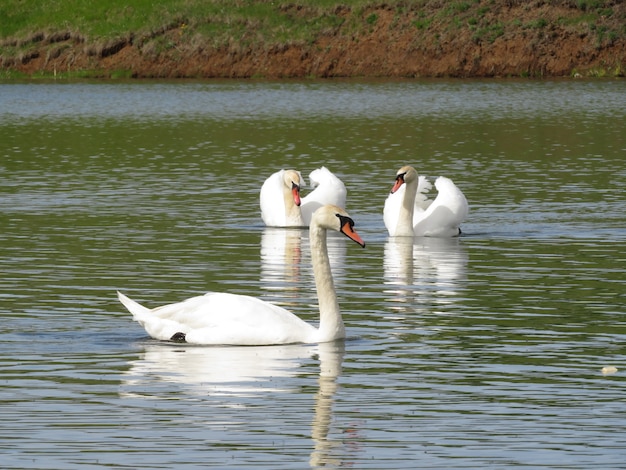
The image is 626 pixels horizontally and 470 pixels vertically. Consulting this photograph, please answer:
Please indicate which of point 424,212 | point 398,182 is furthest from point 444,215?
point 398,182

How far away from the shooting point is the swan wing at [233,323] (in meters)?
12.4

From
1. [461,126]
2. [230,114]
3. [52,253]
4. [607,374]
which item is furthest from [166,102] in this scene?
[607,374]

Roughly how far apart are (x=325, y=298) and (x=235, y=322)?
0.75 meters

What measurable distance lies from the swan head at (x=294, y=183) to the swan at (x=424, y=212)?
1426mm

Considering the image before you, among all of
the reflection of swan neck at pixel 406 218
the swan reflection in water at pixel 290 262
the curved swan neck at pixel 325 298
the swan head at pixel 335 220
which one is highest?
the swan head at pixel 335 220

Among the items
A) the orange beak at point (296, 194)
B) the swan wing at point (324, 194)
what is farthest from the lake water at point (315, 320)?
the swan wing at point (324, 194)

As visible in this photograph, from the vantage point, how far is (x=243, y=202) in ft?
82.2

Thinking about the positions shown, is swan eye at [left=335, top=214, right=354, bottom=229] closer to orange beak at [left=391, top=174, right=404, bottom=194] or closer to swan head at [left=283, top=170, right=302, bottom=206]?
orange beak at [left=391, top=174, right=404, bottom=194]

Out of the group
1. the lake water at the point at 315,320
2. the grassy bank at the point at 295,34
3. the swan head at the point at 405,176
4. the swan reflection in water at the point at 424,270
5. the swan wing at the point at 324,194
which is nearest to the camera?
the lake water at the point at 315,320

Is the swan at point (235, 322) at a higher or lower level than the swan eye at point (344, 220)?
lower

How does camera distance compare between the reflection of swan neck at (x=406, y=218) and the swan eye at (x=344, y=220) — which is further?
the reflection of swan neck at (x=406, y=218)

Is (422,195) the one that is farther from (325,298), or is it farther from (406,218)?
(325,298)

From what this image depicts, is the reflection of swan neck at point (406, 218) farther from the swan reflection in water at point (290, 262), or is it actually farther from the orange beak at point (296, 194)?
the orange beak at point (296, 194)

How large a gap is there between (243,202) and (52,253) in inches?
269
